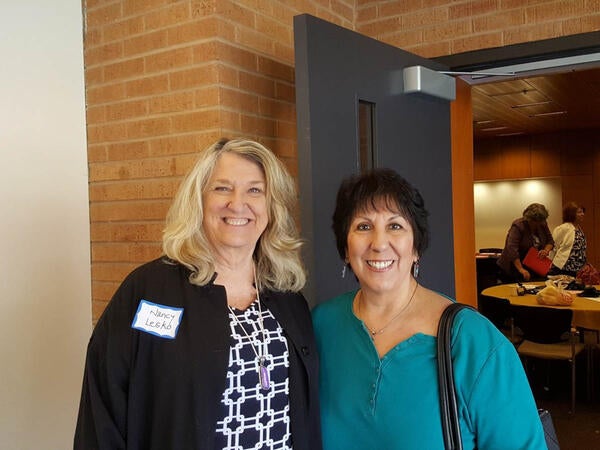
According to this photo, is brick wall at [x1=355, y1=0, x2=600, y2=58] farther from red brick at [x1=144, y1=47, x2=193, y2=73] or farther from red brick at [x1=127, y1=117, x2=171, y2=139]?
red brick at [x1=127, y1=117, x2=171, y2=139]

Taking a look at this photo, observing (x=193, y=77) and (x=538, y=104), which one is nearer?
(x=193, y=77)

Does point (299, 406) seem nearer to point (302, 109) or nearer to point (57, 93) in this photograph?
point (302, 109)

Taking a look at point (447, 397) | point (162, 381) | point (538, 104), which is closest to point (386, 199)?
point (447, 397)

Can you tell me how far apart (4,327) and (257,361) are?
4.08 ft

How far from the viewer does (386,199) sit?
1.59 metres

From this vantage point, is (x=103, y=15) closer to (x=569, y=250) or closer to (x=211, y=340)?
(x=211, y=340)

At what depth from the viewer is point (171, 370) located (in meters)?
1.52

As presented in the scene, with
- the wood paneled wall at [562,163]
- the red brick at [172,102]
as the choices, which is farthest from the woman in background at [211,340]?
the wood paneled wall at [562,163]

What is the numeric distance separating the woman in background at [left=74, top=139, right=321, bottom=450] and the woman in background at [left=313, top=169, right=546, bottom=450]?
4.0 inches

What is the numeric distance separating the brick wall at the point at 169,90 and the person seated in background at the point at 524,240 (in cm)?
531

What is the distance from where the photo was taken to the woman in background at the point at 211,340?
152cm

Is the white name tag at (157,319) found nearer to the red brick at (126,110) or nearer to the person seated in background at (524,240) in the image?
the red brick at (126,110)

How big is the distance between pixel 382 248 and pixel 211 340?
1.68ft

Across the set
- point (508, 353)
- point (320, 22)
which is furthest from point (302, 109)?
point (508, 353)
